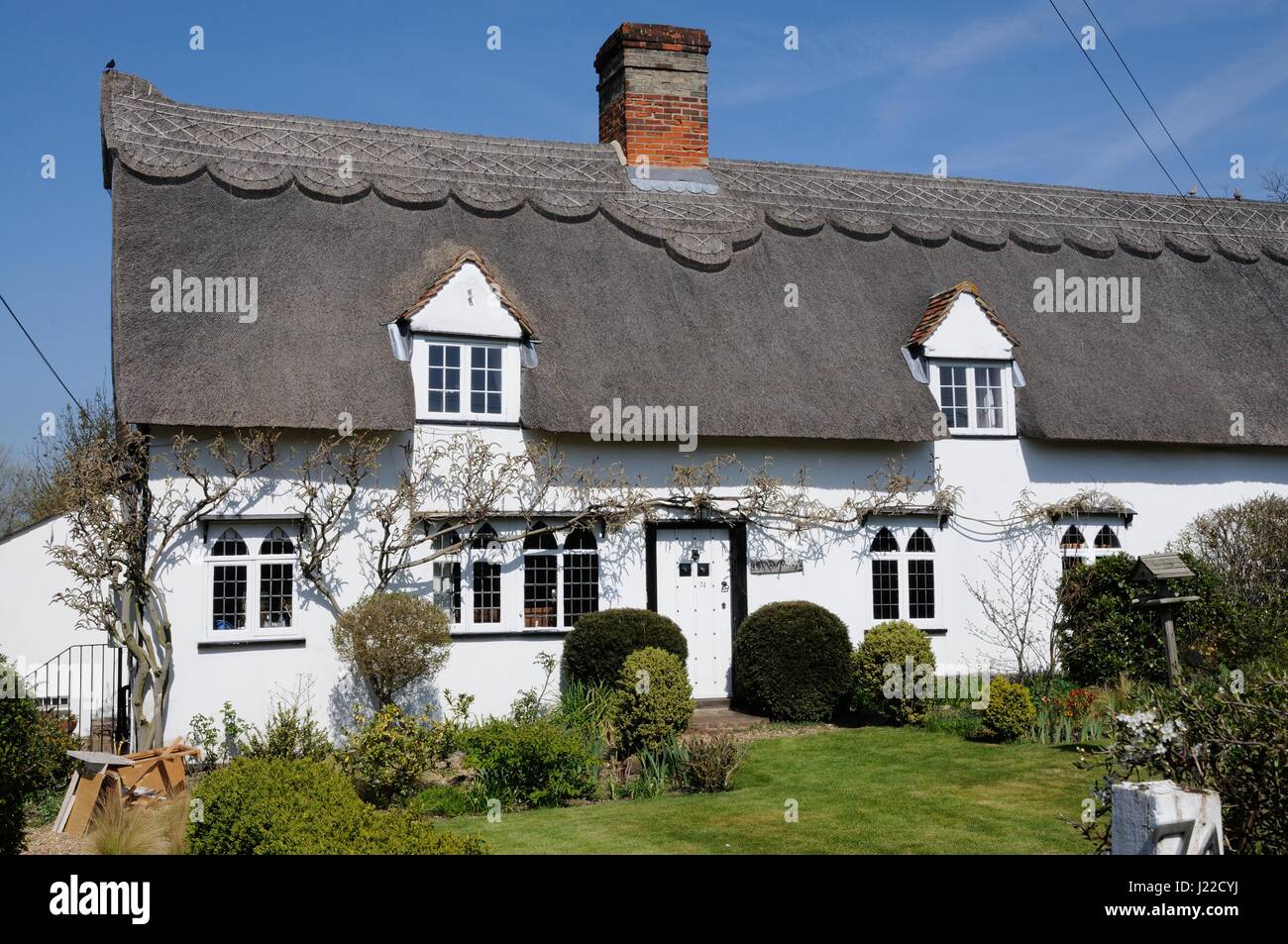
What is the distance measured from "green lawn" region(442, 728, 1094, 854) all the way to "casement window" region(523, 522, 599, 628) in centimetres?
356

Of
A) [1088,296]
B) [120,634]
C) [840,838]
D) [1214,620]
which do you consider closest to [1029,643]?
[1214,620]

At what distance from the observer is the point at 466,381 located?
50.3 ft

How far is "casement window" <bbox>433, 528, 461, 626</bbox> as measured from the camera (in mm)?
14961

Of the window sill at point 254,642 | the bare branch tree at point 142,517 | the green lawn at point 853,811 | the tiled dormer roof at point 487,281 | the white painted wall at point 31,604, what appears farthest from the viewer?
the white painted wall at point 31,604

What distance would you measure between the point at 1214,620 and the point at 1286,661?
2388mm

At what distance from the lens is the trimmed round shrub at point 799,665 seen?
14.8 metres

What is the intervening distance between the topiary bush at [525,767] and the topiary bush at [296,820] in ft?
10.3

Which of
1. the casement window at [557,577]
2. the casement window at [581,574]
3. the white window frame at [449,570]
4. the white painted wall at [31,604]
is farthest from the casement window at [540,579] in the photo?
the white painted wall at [31,604]

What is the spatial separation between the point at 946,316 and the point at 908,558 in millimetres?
3650

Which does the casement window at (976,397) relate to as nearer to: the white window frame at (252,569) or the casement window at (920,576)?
the casement window at (920,576)

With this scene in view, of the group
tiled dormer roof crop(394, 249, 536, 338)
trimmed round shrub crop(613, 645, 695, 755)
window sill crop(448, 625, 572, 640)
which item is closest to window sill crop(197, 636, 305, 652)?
window sill crop(448, 625, 572, 640)

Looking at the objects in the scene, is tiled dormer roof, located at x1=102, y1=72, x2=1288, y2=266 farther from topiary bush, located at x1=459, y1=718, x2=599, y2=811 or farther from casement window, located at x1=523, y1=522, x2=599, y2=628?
topiary bush, located at x1=459, y1=718, x2=599, y2=811

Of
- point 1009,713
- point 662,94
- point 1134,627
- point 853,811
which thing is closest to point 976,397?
point 1134,627

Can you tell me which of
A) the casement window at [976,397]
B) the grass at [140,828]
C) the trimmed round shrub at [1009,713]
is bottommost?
the grass at [140,828]
